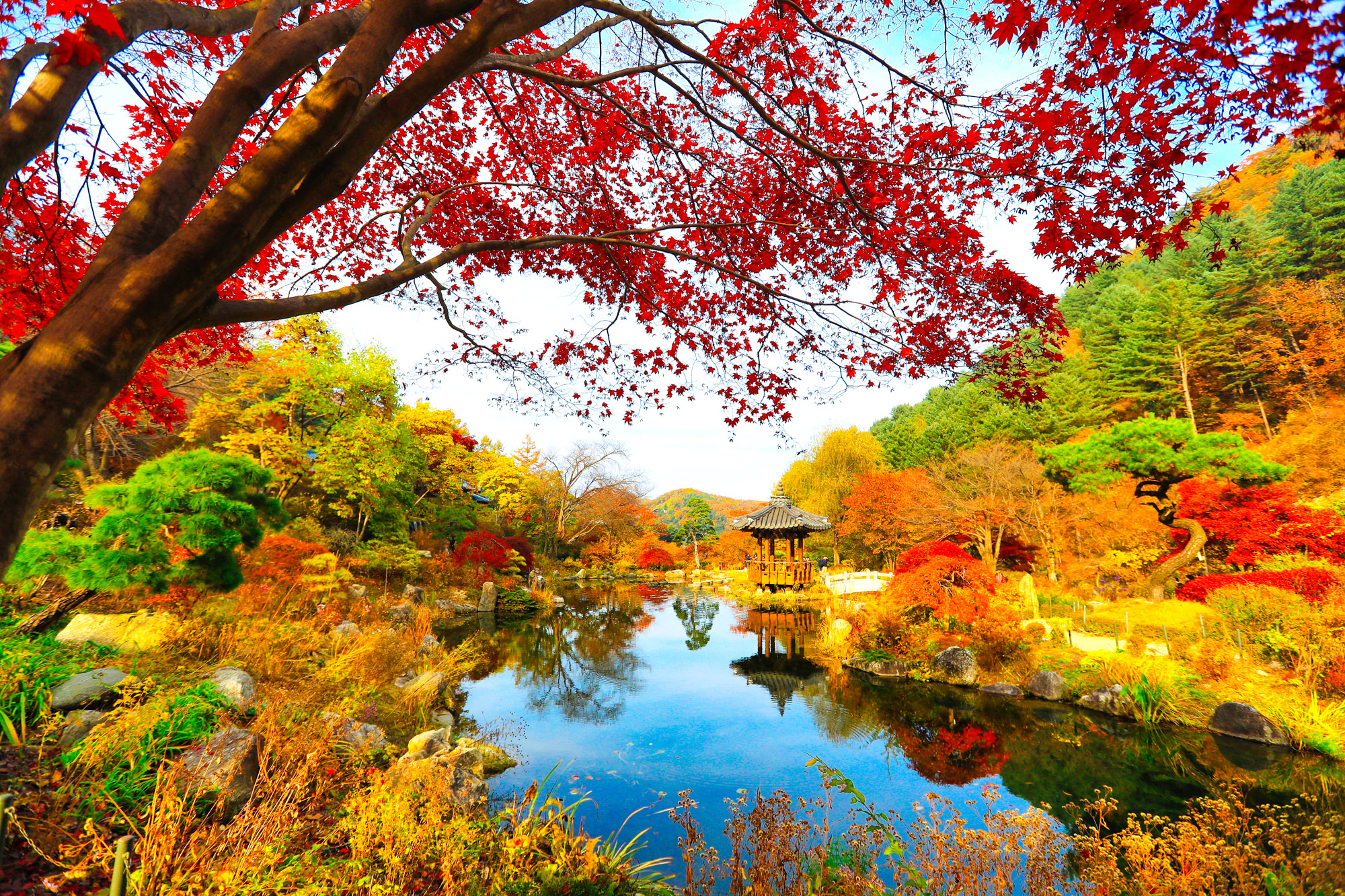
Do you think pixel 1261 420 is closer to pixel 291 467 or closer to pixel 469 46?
pixel 469 46

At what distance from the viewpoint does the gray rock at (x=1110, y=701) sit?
6734 millimetres

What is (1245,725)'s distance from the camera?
5.82 meters

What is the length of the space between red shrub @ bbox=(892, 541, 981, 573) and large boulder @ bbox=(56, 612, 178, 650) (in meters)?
11.3

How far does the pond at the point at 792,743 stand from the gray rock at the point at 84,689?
317 cm

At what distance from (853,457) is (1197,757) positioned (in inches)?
795

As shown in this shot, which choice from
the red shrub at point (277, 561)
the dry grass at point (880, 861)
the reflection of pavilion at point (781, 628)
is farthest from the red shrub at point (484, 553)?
the dry grass at point (880, 861)

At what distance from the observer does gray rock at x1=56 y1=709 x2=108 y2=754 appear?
3.10 m

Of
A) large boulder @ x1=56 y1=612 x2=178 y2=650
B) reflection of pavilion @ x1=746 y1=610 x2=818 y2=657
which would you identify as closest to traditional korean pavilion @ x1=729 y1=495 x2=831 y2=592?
reflection of pavilion @ x1=746 y1=610 x2=818 y2=657

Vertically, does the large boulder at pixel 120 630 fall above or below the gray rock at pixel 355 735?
above

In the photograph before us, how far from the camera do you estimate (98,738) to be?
2.92 m

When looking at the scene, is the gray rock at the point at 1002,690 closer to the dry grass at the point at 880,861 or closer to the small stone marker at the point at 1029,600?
the small stone marker at the point at 1029,600

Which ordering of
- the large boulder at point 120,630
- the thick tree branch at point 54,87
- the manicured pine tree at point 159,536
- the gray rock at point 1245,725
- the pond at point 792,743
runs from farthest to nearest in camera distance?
the gray rock at point 1245,725 → the pond at point 792,743 → the large boulder at point 120,630 → the manicured pine tree at point 159,536 → the thick tree branch at point 54,87

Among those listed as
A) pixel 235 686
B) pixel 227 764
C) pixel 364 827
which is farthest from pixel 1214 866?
pixel 235 686

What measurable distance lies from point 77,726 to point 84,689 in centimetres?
50
